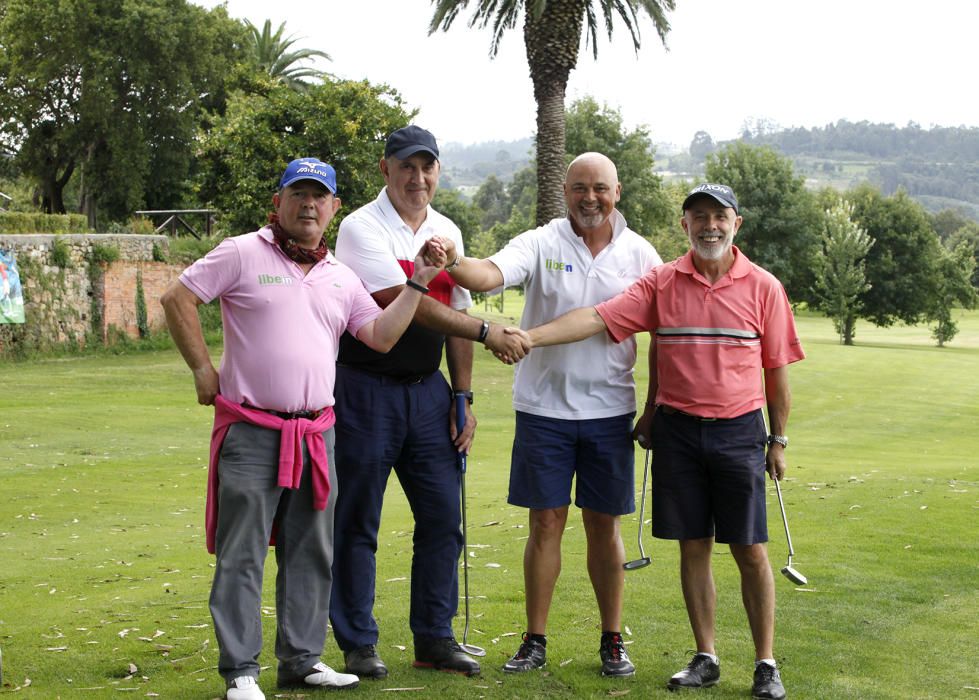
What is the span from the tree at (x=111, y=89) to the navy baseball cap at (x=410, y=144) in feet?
156

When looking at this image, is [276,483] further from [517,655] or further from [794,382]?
[794,382]

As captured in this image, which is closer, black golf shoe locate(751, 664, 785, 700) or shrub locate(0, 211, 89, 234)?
black golf shoe locate(751, 664, 785, 700)

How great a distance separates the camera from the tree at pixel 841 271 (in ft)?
211

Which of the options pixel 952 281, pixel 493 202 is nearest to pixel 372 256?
pixel 952 281

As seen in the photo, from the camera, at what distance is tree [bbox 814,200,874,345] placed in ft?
211

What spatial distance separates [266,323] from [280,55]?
60673mm

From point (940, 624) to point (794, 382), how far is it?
1057 inches

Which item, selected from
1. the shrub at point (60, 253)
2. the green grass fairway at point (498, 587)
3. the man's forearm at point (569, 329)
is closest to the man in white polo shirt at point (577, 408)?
the man's forearm at point (569, 329)

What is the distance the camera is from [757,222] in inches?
2960

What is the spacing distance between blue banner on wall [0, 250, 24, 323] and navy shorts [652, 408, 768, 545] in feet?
93.0

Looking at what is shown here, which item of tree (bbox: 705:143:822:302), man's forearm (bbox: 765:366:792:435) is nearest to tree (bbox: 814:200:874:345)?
tree (bbox: 705:143:822:302)

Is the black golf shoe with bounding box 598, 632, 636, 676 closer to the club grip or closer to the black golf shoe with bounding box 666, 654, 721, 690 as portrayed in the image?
the black golf shoe with bounding box 666, 654, 721, 690

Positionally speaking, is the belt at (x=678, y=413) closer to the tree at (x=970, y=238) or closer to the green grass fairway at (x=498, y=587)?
the green grass fairway at (x=498, y=587)

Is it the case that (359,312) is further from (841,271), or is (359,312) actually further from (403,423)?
(841,271)
